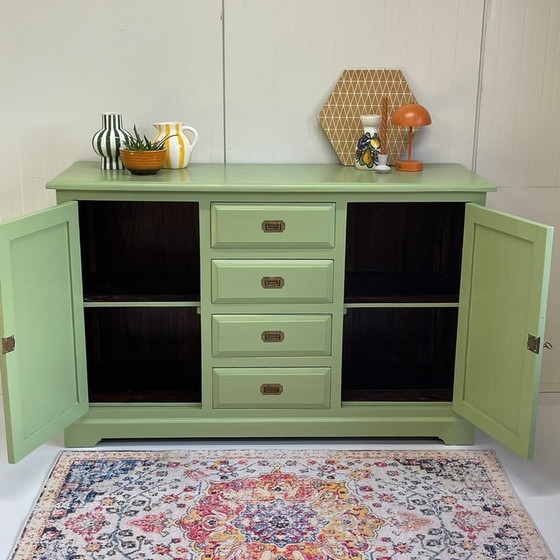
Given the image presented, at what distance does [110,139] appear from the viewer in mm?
3053

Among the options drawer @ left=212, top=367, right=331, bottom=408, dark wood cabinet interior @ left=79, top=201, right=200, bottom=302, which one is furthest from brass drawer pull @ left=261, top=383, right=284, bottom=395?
dark wood cabinet interior @ left=79, top=201, right=200, bottom=302

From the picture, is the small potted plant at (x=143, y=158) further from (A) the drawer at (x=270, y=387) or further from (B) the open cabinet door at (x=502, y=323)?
(B) the open cabinet door at (x=502, y=323)

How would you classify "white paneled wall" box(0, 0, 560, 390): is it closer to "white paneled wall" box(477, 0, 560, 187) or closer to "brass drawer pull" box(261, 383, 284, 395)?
"white paneled wall" box(477, 0, 560, 187)

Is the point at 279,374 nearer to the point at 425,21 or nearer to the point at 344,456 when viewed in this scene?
the point at 344,456

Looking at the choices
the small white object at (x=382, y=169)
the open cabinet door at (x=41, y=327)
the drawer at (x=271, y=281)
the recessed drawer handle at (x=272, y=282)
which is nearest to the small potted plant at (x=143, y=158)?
the open cabinet door at (x=41, y=327)

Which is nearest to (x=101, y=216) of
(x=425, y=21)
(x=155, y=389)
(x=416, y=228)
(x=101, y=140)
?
(x=101, y=140)

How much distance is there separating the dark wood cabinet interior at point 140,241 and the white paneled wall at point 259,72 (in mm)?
229

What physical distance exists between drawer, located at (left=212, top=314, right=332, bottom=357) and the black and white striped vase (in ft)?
2.33

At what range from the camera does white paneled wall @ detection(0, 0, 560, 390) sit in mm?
3205

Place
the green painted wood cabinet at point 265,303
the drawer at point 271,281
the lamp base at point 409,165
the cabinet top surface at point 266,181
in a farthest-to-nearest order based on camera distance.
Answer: the lamp base at point 409,165, the drawer at point 271,281, the cabinet top surface at point 266,181, the green painted wood cabinet at point 265,303

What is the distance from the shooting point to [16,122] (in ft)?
10.7

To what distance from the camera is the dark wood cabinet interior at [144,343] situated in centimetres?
334

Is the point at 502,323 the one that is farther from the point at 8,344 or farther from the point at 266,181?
the point at 8,344

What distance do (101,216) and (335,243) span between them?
1001 mm
